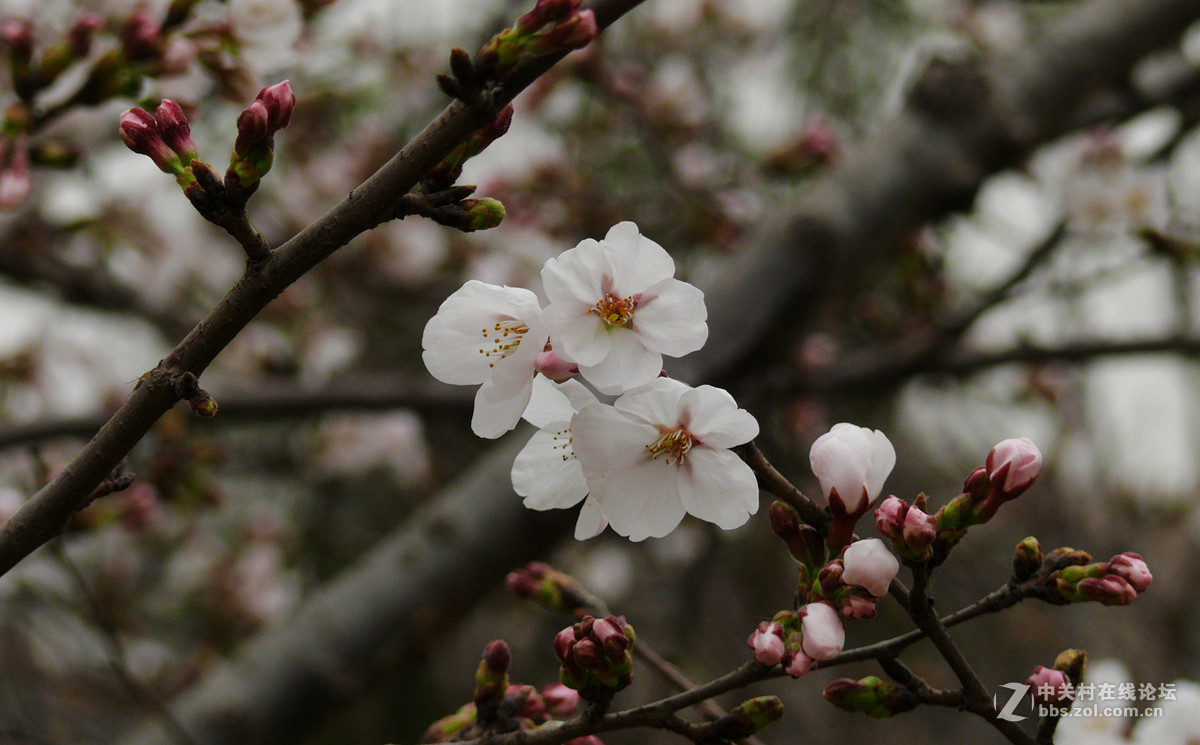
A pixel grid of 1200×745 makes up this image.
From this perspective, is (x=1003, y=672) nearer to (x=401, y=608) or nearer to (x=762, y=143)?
(x=762, y=143)

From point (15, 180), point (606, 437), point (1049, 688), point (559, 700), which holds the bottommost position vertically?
point (1049, 688)

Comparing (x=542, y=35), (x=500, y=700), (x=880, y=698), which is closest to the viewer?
(x=542, y=35)

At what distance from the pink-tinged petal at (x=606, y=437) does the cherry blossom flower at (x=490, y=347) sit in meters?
0.09

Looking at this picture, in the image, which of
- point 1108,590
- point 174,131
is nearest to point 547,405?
point 174,131

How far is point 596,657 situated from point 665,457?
24 centimetres

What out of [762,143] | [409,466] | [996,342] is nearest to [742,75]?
[762,143]

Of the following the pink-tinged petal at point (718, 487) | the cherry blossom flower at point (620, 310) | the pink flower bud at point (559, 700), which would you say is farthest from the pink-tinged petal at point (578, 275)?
the pink flower bud at point (559, 700)

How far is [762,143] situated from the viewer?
489 centimetres

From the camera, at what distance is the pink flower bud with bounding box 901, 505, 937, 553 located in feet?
3.06

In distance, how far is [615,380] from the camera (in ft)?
3.04

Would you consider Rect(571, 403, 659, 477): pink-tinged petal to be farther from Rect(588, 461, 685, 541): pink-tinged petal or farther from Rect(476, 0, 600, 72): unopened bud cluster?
Rect(476, 0, 600, 72): unopened bud cluster

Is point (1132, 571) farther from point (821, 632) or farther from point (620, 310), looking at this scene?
point (620, 310)

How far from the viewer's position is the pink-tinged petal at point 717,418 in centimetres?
93

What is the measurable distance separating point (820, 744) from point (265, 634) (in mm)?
3465
